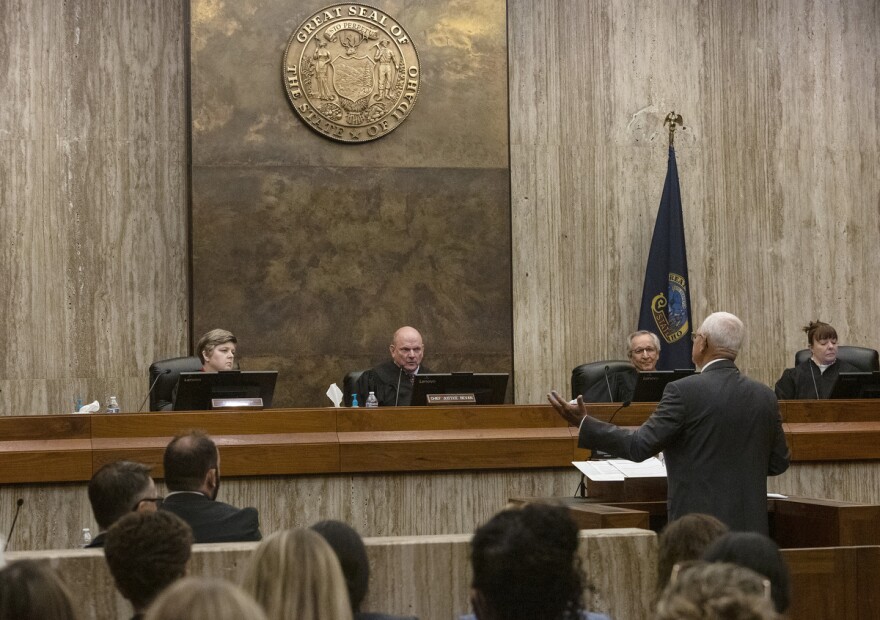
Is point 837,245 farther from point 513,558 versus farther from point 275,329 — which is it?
point 513,558

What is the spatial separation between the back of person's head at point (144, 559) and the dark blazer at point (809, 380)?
19.8 ft

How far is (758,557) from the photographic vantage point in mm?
2379

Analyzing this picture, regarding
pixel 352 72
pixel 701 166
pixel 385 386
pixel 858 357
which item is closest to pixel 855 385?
pixel 858 357

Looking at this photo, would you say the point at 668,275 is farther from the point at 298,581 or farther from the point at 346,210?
the point at 298,581

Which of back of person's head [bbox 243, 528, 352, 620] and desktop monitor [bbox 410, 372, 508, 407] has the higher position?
desktop monitor [bbox 410, 372, 508, 407]

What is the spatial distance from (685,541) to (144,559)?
1.28 m

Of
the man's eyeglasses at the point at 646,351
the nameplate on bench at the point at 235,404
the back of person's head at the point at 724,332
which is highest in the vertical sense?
the back of person's head at the point at 724,332

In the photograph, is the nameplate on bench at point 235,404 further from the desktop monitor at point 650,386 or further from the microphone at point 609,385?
the microphone at point 609,385

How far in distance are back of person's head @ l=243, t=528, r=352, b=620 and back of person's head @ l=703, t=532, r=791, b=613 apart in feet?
2.72

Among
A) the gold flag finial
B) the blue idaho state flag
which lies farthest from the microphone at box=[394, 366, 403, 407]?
the gold flag finial

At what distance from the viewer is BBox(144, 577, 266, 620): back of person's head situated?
145cm

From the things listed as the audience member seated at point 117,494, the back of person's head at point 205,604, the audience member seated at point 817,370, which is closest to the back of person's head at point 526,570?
the back of person's head at point 205,604

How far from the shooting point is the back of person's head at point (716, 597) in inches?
63.9

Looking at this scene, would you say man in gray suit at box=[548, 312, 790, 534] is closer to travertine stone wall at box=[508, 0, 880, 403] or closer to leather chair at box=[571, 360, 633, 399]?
leather chair at box=[571, 360, 633, 399]
